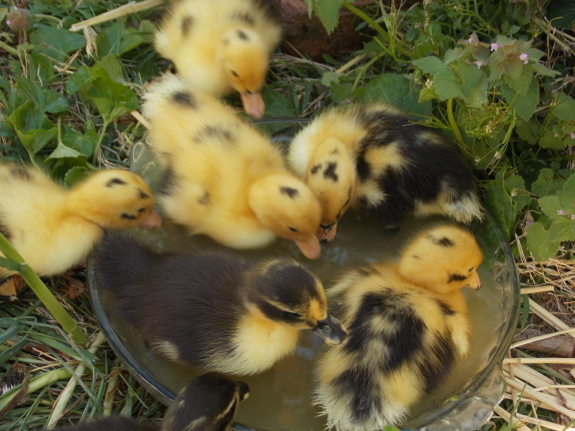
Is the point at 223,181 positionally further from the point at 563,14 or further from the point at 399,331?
the point at 563,14

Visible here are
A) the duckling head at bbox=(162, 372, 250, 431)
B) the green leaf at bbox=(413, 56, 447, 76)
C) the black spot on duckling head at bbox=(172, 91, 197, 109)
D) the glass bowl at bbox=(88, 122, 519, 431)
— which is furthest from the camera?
the black spot on duckling head at bbox=(172, 91, 197, 109)

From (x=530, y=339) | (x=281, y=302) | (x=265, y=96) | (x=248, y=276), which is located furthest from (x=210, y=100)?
(x=530, y=339)

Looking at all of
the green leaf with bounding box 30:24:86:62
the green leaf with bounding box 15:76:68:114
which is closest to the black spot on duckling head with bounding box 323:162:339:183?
the green leaf with bounding box 15:76:68:114

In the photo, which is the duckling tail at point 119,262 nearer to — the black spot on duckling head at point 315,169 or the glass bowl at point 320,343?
the glass bowl at point 320,343

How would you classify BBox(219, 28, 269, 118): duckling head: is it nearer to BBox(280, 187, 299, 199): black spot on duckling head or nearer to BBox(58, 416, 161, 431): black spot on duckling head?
BBox(280, 187, 299, 199): black spot on duckling head

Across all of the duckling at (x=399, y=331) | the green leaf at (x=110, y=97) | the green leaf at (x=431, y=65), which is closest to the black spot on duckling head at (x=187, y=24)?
the green leaf at (x=110, y=97)

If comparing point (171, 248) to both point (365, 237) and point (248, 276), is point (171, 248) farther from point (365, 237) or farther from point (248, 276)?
point (365, 237)
